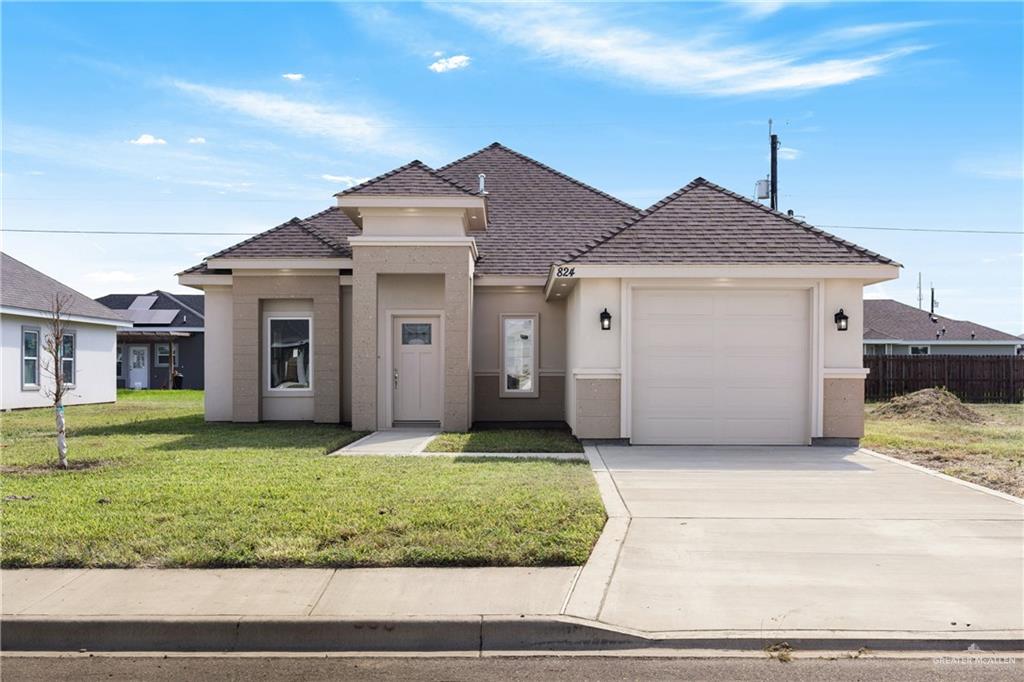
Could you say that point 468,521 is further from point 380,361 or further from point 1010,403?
point 1010,403

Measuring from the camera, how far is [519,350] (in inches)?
687

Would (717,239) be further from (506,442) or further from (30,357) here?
(30,357)

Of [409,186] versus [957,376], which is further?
[957,376]

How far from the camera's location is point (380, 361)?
15547 mm

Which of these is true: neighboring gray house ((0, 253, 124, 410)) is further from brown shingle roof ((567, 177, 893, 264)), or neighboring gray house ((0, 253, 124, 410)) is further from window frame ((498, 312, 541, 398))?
brown shingle roof ((567, 177, 893, 264))

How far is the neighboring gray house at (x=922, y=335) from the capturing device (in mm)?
36406

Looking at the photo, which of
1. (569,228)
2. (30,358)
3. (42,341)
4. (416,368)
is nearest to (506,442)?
(416,368)

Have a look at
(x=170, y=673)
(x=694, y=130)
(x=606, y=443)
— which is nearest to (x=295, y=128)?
(x=694, y=130)

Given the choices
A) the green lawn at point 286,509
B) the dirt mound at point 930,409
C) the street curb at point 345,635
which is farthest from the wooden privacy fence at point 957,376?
the street curb at point 345,635

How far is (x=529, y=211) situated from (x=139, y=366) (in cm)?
2591

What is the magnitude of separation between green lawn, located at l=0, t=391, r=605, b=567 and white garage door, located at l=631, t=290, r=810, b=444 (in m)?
3.14

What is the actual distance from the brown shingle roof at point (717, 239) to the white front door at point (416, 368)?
434cm

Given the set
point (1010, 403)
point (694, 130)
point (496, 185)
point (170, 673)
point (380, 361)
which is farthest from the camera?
point (1010, 403)

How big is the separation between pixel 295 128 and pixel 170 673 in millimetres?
16733
